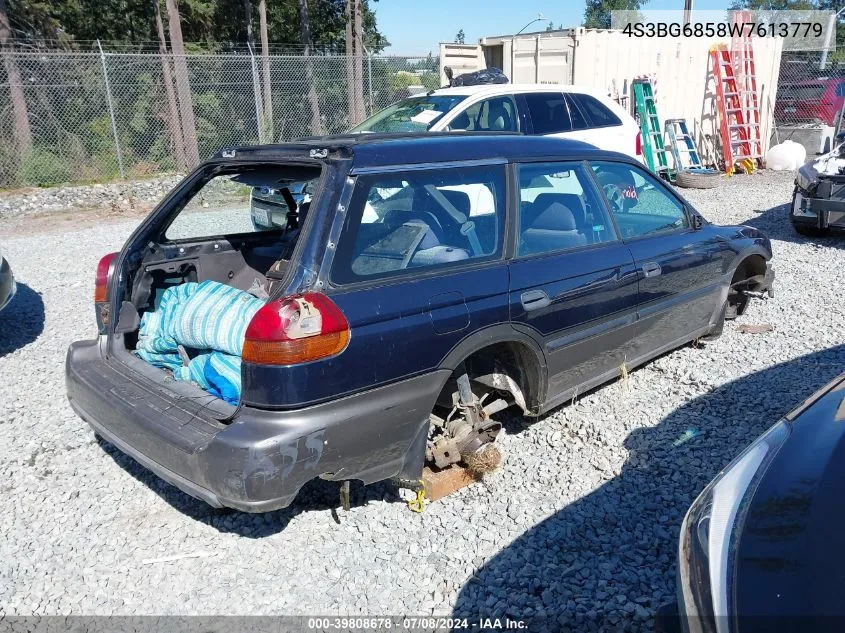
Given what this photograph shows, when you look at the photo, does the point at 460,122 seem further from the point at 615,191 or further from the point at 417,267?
the point at 417,267

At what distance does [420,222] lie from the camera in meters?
3.25

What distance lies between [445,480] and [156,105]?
1227 cm

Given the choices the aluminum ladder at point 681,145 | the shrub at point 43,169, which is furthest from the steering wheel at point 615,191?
the shrub at point 43,169

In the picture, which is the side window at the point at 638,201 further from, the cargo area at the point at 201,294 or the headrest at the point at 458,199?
the cargo area at the point at 201,294

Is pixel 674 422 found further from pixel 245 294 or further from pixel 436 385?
pixel 245 294

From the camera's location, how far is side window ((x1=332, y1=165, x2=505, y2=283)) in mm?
2926

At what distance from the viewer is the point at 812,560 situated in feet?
5.84

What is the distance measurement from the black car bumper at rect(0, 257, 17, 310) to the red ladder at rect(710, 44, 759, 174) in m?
14.5

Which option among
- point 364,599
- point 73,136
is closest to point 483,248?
point 364,599

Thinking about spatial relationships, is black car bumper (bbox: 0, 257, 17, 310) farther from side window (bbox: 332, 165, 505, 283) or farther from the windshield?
the windshield

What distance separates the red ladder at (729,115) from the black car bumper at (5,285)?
14.5m

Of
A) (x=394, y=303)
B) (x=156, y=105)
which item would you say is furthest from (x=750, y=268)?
(x=156, y=105)

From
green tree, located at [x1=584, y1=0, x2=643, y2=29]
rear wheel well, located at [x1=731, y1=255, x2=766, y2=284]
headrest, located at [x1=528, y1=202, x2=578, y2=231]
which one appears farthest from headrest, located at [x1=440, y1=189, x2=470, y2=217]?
green tree, located at [x1=584, y1=0, x2=643, y2=29]

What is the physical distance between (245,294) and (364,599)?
1.53 metres
